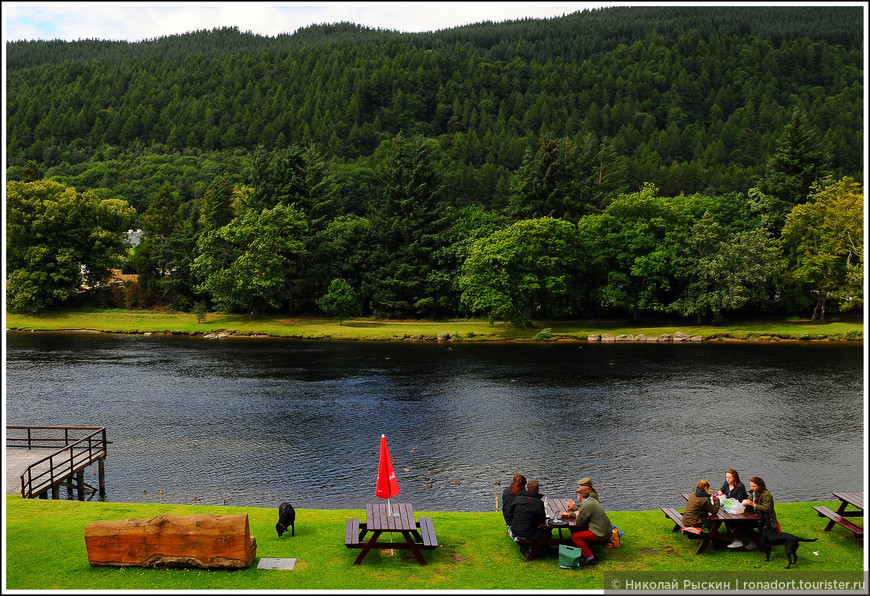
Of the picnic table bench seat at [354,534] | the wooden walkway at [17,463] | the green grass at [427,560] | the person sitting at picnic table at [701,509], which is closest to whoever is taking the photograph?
the green grass at [427,560]

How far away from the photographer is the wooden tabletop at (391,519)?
17.8 m

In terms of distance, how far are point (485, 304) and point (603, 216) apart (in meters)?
18.7

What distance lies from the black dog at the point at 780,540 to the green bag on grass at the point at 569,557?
4.43m

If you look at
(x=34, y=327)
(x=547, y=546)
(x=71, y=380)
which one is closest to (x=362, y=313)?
(x=34, y=327)

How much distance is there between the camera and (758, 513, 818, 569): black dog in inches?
687

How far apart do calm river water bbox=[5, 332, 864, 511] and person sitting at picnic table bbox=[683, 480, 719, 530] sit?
27.1 ft

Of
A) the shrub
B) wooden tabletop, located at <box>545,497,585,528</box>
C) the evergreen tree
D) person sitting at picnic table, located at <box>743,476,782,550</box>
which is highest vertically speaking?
the evergreen tree

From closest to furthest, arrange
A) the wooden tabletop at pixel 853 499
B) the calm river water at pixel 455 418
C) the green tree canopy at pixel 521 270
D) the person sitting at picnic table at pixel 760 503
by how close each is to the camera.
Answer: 1. the person sitting at picnic table at pixel 760 503
2. the wooden tabletop at pixel 853 499
3. the calm river water at pixel 455 418
4. the green tree canopy at pixel 521 270

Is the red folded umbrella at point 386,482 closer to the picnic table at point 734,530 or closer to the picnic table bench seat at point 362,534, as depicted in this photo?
the picnic table bench seat at point 362,534

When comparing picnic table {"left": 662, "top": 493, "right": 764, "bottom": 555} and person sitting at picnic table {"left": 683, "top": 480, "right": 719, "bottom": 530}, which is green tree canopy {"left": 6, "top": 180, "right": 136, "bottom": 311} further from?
picnic table {"left": 662, "top": 493, "right": 764, "bottom": 555}

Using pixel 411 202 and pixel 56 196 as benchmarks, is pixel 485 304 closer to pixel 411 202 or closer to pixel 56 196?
pixel 411 202

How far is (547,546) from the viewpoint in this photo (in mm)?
18641

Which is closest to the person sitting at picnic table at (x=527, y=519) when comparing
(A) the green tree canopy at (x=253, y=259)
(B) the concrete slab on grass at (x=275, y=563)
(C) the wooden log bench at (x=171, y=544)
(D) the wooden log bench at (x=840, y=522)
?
(B) the concrete slab on grass at (x=275, y=563)

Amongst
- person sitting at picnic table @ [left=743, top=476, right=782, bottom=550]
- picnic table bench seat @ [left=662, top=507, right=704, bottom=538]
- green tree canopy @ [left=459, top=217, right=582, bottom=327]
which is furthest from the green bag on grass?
green tree canopy @ [left=459, top=217, right=582, bottom=327]
